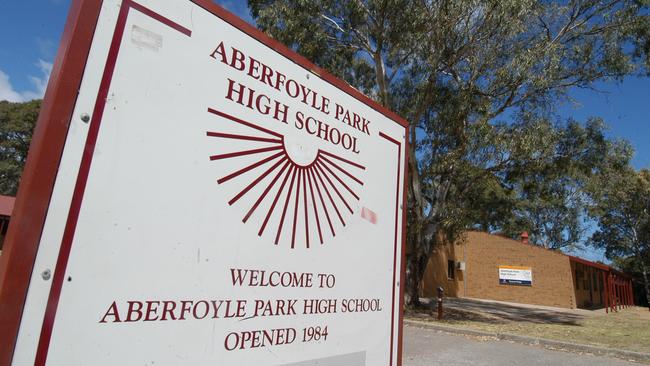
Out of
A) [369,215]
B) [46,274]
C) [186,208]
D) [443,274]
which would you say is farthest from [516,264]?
[46,274]

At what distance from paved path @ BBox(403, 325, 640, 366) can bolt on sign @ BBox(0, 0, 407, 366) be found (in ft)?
19.5

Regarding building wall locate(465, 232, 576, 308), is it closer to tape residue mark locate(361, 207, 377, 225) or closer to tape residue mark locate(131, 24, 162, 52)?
tape residue mark locate(361, 207, 377, 225)

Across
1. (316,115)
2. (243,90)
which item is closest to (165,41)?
(243,90)

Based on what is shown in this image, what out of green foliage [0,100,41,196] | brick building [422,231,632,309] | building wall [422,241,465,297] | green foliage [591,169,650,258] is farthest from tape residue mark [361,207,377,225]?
green foliage [0,100,41,196]

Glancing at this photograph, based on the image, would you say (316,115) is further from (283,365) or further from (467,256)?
(467,256)

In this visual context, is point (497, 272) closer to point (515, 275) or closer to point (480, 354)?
point (515, 275)

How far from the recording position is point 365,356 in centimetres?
205

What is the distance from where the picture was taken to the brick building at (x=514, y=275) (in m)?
27.3

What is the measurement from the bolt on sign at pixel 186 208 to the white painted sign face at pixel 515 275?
29.8 m

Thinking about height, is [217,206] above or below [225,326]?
above

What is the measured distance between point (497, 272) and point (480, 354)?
2348 cm

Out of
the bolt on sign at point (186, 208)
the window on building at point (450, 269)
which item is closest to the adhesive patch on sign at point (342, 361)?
the bolt on sign at point (186, 208)

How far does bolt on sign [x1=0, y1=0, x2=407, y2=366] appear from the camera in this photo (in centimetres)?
122

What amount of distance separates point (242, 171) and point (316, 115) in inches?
20.1
